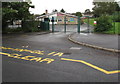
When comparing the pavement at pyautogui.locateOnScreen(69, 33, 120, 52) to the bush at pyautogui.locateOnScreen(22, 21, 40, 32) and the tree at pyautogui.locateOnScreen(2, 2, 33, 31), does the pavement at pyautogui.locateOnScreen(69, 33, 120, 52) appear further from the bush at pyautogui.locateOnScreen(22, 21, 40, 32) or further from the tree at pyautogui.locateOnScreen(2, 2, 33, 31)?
Result: the bush at pyautogui.locateOnScreen(22, 21, 40, 32)

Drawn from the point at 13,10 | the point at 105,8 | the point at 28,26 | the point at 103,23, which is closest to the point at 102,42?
the point at 103,23

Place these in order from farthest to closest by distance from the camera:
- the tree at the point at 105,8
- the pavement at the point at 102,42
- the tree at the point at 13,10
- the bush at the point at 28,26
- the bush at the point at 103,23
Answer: the tree at the point at 105,8 → the bush at the point at 28,26 → the bush at the point at 103,23 → the tree at the point at 13,10 → the pavement at the point at 102,42

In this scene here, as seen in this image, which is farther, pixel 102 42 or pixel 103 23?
pixel 103 23

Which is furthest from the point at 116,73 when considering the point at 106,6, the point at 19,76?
the point at 106,6

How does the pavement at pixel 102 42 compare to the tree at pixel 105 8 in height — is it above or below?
below

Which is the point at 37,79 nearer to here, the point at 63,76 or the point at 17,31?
the point at 63,76

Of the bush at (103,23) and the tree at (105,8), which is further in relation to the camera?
the tree at (105,8)

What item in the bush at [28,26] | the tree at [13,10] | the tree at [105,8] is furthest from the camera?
the tree at [105,8]

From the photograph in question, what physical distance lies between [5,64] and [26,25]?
16.6m

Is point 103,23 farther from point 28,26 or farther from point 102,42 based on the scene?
point 28,26

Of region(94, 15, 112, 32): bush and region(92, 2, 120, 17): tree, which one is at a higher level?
region(92, 2, 120, 17): tree

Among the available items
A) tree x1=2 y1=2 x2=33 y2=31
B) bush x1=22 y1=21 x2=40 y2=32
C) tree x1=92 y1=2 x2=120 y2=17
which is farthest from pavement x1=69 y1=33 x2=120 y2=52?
tree x1=92 y1=2 x2=120 y2=17

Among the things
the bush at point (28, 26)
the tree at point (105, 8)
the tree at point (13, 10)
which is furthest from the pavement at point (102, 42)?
the tree at point (105, 8)

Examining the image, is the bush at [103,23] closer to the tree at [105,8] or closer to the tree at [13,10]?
the tree at [13,10]
